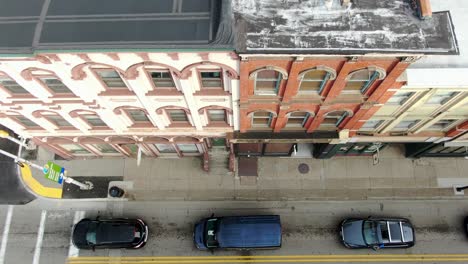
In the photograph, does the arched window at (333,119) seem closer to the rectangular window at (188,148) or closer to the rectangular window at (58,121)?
the rectangular window at (188,148)

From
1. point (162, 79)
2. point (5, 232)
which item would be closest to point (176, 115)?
point (162, 79)

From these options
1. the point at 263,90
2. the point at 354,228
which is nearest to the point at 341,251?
the point at 354,228

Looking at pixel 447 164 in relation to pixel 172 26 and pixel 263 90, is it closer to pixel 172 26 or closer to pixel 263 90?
pixel 263 90

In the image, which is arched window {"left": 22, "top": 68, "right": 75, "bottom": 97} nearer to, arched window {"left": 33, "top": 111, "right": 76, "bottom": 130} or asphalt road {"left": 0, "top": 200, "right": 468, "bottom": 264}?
arched window {"left": 33, "top": 111, "right": 76, "bottom": 130}

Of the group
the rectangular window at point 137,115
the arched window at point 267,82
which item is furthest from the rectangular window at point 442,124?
the rectangular window at point 137,115

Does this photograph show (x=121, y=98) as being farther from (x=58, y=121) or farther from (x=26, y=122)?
(x=26, y=122)
